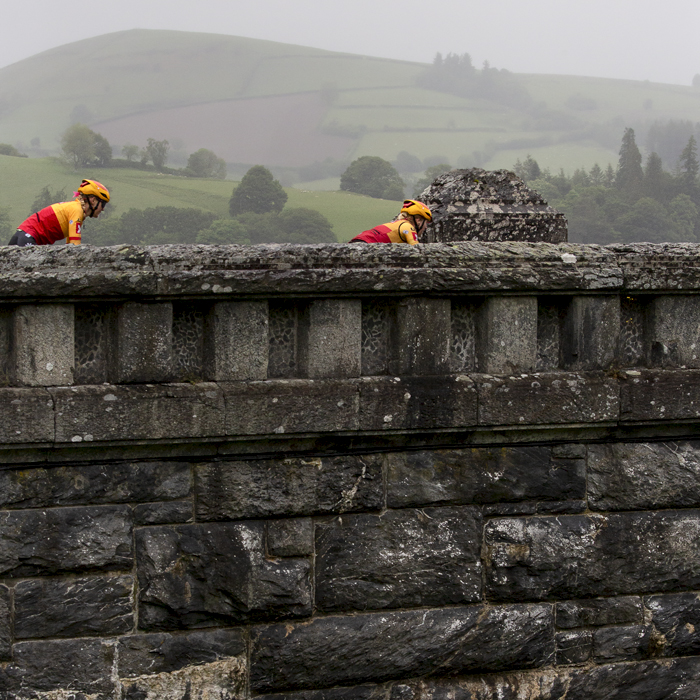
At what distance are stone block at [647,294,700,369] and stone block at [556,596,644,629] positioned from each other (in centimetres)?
127

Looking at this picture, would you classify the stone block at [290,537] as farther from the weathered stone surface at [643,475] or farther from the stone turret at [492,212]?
the stone turret at [492,212]

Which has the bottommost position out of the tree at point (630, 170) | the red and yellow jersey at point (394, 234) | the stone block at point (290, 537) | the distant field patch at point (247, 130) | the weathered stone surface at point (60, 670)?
the weathered stone surface at point (60, 670)

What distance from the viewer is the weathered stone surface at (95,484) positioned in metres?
3.73

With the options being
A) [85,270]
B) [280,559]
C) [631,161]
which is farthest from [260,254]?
[631,161]

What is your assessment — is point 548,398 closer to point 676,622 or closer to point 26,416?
point 676,622

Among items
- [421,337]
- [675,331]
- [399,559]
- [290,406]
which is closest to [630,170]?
[675,331]

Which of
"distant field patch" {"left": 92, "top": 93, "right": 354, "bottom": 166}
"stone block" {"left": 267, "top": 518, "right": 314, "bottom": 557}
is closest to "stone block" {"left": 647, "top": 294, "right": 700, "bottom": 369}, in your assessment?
"stone block" {"left": 267, "top": 518, "right": 314, "bottom": 557}

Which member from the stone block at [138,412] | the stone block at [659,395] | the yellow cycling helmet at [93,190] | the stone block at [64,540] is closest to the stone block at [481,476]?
the stone block at [659,395]

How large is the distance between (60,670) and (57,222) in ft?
11.3

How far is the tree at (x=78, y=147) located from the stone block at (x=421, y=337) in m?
103

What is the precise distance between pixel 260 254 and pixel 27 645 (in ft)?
6.86

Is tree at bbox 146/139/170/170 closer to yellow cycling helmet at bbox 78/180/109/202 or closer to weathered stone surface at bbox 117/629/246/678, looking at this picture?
yellow cycling helmet at bbox 78/180/109/202

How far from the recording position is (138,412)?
12.1 feet

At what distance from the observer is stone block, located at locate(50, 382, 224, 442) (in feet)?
11.9
